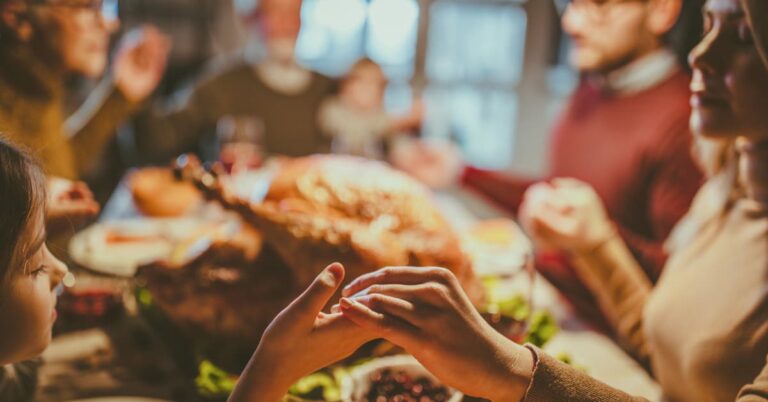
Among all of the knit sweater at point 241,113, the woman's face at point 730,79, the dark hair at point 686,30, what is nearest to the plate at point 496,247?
the woman's face at point 730,79

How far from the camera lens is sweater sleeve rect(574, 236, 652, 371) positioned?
48.4 inches

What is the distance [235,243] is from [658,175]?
4.03 feet

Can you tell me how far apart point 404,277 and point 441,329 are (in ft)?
0.22

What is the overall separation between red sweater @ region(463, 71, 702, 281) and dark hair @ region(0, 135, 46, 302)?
134cm

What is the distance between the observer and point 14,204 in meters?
0.61

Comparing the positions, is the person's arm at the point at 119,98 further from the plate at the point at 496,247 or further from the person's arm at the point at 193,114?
the plate at the point at 496,247

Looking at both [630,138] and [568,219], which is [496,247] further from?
[630,138]

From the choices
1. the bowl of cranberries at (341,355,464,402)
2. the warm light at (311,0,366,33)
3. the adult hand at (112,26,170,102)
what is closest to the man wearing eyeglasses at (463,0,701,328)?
the bowl of cranberries at (341,355,464,402)

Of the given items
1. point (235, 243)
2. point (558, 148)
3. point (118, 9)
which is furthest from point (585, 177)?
point (118, 9)

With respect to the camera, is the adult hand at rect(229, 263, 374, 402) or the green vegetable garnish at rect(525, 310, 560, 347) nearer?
the adult hand at rect(229, 263, 374, 402)

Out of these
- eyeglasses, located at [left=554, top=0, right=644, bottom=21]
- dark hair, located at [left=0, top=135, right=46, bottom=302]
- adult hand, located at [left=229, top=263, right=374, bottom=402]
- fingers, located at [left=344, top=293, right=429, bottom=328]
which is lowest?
adult hand, located at [left=229, top=263, right=374, bottom=402]

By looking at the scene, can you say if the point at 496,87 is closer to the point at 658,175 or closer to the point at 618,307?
the point at 658,175

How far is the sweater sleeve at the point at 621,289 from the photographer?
1229 millimetres

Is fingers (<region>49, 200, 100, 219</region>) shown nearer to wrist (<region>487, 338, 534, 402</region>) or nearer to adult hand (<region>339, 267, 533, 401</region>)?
adult hand (<region>339, 267, 533, 401</region>)
